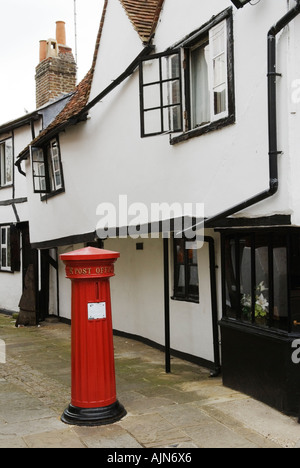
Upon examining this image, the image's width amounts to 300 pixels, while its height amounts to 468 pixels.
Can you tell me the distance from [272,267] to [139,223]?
10.5 feet

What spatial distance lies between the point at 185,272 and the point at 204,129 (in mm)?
2867

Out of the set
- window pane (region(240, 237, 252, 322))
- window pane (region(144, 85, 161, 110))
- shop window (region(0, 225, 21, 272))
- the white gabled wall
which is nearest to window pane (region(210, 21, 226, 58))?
the white gabled wall

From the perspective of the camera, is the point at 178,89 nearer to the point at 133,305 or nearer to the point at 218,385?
the point at 218,385

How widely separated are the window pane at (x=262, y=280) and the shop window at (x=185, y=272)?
2.24 m

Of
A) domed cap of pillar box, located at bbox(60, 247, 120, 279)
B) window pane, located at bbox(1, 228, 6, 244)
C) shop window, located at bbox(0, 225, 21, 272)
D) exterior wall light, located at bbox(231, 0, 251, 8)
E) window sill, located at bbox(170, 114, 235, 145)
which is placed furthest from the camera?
window pane, located at bbox(1, 228, 6, 244)

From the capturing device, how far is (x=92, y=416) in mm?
5691

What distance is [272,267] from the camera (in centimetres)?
613

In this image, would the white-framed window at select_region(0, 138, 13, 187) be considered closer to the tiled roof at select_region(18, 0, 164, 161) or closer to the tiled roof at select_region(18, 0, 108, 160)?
the tiled roof at select_region(18, 0, 108, 160)

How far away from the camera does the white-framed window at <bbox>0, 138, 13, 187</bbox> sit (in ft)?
57.3

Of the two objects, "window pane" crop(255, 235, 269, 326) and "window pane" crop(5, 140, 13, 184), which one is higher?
"window pane" crop(5, 140, 13, 184)

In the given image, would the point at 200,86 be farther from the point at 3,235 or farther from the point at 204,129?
the point at 3,235

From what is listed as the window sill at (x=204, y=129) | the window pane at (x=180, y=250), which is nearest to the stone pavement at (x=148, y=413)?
the window pane at (x=180, y=250)

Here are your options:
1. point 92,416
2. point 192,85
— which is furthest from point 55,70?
point 92,416

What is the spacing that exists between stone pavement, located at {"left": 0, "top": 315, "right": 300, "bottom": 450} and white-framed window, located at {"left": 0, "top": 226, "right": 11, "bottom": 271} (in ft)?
28.6
